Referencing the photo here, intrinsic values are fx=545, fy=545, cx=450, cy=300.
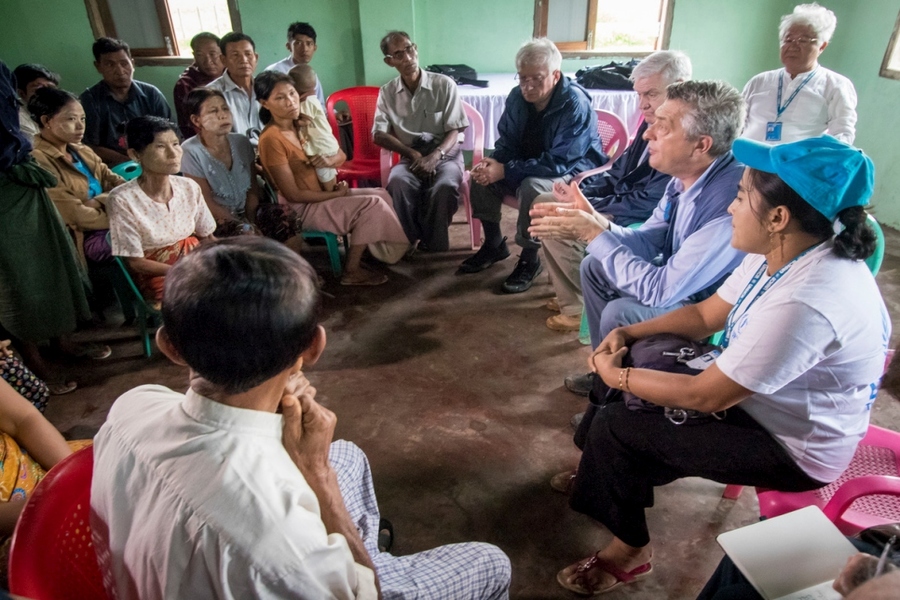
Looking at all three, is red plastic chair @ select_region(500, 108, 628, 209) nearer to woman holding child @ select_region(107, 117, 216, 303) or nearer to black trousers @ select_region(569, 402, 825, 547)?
woman holding child @ select_region(107, 117, 216, 303)

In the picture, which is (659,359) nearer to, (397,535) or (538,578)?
(538,578)

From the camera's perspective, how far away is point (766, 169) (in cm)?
131

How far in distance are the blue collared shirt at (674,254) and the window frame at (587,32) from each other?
13.2 ft

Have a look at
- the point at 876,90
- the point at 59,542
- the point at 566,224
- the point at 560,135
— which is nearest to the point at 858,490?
the point at 566,224

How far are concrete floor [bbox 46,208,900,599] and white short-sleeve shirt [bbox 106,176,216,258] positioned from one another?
2.14ft

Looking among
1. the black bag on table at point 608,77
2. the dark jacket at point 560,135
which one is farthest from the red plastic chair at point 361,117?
the black bag on table at point 608,77

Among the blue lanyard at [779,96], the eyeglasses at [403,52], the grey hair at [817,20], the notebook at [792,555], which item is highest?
the grey hair at [817,20]

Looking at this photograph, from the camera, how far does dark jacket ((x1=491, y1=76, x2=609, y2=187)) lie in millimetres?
3205

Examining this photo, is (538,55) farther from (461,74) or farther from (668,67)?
(461,74)

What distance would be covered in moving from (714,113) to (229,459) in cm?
184

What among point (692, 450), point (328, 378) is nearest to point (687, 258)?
point (692, 450)

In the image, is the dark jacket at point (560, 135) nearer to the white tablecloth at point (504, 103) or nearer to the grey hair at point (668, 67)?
the grey hair at point (668, 67)

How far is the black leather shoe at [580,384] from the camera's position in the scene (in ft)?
8.20

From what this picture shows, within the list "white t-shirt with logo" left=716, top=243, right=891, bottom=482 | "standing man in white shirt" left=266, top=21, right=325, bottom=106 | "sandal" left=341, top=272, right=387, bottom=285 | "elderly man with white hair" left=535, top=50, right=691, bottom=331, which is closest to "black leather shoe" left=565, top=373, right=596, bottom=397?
"elderly man with white hair" left=535, top=50, right=691, bottom=331
